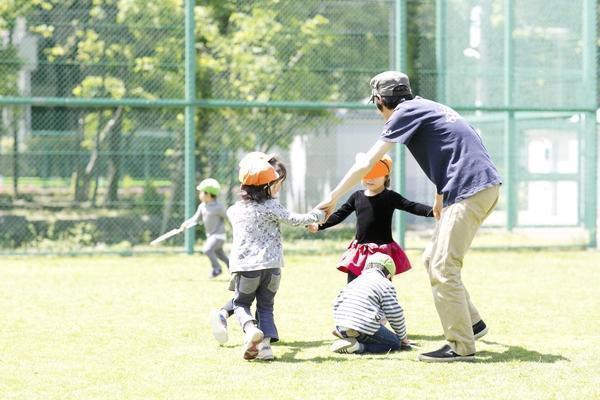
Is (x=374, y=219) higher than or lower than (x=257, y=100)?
lower

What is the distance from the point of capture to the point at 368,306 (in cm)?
645

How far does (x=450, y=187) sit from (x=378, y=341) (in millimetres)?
1097

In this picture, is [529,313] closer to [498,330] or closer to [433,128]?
[498,330]

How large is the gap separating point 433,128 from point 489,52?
8.97m

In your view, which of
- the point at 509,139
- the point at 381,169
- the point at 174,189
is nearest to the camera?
the point at 381,169

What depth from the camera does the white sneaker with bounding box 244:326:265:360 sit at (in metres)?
6.09

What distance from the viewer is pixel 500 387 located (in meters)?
5.38

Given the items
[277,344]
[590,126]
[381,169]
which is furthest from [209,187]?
[590,126]

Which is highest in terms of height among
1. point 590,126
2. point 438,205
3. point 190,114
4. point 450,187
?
point 190,114

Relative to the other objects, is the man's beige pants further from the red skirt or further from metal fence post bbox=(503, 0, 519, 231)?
metal fence post bbox=(503, 0, 519, 231)

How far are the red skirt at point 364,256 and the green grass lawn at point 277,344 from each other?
515 millimetres

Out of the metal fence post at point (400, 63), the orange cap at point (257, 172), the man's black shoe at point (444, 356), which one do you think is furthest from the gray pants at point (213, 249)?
the man's black shoe at point (444, 356)

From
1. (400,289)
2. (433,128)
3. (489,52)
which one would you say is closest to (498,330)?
(433,128)

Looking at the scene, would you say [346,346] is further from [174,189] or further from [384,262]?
[174,189]
